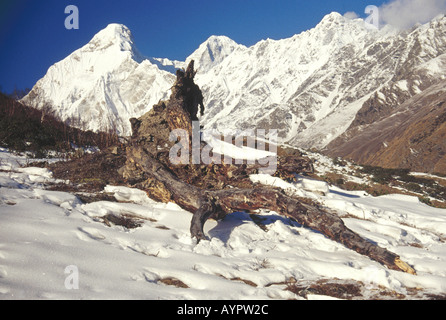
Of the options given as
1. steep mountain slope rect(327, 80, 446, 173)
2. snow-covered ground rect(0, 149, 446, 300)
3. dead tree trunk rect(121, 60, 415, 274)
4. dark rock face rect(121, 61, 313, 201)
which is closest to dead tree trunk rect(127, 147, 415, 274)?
dead tree trunk rect(121, 60, 415, 274)

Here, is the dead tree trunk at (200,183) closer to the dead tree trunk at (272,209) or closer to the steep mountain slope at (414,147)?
the dead tree trunk at (272,209)

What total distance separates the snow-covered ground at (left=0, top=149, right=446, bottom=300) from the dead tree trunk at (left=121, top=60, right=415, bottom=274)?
1.12 ft

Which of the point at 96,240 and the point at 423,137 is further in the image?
the point at 423,137

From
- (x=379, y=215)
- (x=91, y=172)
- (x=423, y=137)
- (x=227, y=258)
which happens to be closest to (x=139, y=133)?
(x=91, y=172)

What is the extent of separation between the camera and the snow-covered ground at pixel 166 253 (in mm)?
3957

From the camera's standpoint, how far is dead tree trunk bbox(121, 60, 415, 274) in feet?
18.6

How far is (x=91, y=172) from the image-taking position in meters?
9.86

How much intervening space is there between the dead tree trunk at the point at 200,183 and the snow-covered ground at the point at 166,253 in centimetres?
34

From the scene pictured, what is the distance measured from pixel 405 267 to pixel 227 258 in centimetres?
287

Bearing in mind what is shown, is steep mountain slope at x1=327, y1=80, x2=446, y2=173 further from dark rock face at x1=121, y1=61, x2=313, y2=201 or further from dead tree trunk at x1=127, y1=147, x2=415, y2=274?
dead tree trunk at x1=127, y1=147, x2=415, y2=274
